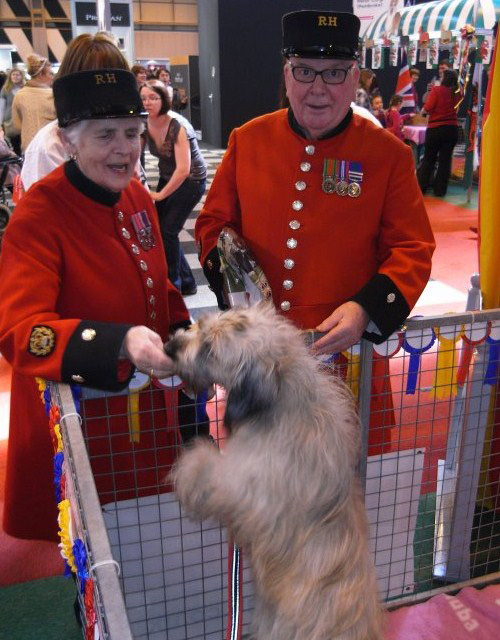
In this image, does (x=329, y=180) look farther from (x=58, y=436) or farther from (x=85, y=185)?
(x=58, y=436)

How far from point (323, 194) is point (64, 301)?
85cm

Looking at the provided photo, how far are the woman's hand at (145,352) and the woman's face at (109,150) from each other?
20.0 inches

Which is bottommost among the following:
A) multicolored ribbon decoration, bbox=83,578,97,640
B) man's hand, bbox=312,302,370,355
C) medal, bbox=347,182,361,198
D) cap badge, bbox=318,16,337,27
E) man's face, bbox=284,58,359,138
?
multicolored ribbon decoration, bbox=83,578,97,640

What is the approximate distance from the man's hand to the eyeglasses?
0.67 meters

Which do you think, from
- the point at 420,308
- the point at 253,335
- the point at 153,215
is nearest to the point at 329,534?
the point at 253,335

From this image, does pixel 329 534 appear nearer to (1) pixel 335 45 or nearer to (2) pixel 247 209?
(2) pixel 247 209

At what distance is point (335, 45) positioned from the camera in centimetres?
180

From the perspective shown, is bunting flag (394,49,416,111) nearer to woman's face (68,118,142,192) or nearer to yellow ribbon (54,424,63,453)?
woman's face (68,118,142,192)

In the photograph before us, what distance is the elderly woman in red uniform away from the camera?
1342 mm

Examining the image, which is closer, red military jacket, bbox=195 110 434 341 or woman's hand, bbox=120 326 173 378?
woman's hand, bbox=120 326 173 378

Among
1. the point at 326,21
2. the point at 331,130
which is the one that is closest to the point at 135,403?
the point at 331,130

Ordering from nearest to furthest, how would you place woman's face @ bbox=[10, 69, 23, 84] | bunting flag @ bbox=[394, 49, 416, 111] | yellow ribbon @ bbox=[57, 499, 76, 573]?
yellow ribbon @ bbox=[57, 499, 76, 573]
woman's face @ bbox=[10, 69, 23, 84]
bunting flag @ bbox=[394, 49, 416, 111]

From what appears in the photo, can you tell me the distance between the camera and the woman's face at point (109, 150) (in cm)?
160

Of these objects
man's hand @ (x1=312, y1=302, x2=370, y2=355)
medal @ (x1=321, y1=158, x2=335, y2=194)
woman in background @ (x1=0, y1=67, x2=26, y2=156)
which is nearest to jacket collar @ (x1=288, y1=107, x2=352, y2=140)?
medal @ (x1=321, y1=158, x2=335, y2=194)
